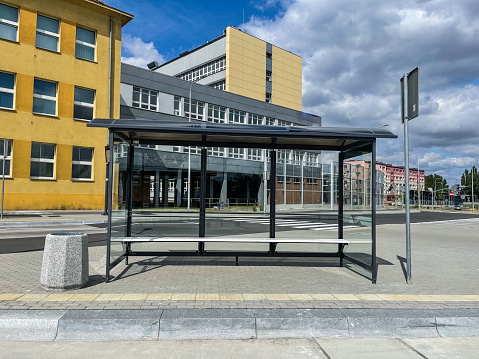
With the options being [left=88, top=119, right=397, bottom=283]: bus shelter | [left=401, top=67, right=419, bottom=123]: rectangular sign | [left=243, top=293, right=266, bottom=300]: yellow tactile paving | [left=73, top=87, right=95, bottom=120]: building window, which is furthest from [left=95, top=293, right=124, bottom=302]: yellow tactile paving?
[left=73, top=87, right=95, bottom=120]: building window

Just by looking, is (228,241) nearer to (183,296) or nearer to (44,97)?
(183,296)

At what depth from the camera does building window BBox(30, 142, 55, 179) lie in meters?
24.1

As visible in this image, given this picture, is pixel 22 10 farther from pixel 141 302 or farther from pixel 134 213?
pixel 141 302

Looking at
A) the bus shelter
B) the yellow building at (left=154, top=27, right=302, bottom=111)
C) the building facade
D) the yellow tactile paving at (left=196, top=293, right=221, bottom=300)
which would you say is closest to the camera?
the yellow tactile paving at (left=196, top=293, right=221, bottom=300)

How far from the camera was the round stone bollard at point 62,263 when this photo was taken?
5.39 metres

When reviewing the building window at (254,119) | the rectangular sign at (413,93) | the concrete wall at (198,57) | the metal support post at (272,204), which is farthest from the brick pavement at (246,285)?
the concrete wall at (198,57)

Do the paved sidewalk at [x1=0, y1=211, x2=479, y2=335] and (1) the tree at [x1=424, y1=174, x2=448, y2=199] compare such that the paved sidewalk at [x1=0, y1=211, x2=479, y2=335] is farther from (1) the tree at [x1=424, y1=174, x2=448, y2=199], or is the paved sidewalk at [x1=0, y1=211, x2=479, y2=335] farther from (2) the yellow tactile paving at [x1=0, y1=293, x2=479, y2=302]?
(1) the tree at [x1=424, y1=174, x2=448, y2=199]

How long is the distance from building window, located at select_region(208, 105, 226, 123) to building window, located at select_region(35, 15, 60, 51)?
19.2m

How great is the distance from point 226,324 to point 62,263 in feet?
8.85

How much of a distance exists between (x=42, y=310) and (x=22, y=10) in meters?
25.5

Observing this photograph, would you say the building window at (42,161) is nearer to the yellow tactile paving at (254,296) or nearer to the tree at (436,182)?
the yellow tactile paving at (254,296)

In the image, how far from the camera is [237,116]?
46.0 metres

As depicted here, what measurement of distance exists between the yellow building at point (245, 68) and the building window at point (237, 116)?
383 inches

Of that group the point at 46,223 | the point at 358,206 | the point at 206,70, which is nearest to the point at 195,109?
the point at 206,70
